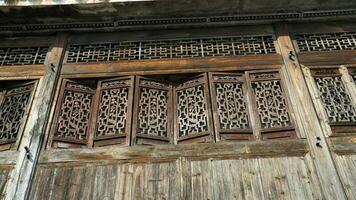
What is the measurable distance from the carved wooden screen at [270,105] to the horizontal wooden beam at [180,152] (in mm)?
182

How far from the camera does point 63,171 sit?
4840mm

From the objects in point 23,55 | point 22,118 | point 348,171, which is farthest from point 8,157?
point 348,171

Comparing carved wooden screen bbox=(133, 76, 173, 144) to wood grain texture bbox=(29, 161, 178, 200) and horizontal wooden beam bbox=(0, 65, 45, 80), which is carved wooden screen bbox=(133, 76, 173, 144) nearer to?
wood grain texture bbox=(29, 161, 178, 200)

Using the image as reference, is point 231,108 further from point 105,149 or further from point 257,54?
point 105,149

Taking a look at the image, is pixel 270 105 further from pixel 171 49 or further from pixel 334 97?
pixel 171 49

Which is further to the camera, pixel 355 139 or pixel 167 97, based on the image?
pixel 167 97

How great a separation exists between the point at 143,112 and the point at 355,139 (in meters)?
2.78

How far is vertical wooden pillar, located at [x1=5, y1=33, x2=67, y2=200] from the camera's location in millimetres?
4695

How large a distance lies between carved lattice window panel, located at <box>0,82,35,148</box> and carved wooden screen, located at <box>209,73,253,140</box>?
103 inches

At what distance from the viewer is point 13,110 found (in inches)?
223

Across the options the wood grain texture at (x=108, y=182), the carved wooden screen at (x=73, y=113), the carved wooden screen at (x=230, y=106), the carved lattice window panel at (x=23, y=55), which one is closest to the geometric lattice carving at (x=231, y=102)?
the carved wooden screen at (x=230, y=106)

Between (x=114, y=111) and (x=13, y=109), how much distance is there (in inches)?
57.8

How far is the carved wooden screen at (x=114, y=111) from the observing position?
5.21 meters

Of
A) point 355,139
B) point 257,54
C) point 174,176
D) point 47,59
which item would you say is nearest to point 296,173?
point 355,139
